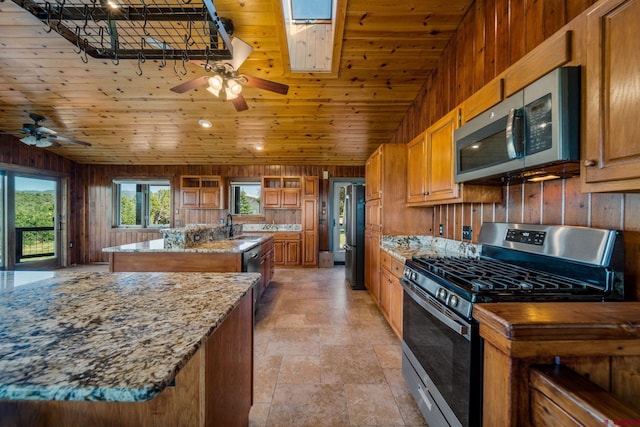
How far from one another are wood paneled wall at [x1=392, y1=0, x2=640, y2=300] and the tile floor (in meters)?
1.32

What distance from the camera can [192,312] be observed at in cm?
89

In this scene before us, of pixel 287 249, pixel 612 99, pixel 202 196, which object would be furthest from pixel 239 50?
pixel 202 196

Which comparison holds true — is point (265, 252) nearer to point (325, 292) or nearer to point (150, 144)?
point (325, 292)

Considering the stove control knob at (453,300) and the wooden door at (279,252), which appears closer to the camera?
the stove control knob at (453,300)

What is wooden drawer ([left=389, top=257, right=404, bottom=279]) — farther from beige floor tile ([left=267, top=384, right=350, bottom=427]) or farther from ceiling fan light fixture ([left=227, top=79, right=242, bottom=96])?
ceiling fan light fixture ([left=227, top=79, right=242, bottom=96])

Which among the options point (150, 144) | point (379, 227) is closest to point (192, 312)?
point (379, 227)

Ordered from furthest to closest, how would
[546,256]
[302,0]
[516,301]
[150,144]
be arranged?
1. [150,144]
2. [302,0]
3. [546,256]
4. [516,301]

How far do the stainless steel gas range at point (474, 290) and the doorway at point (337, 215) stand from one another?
426cm

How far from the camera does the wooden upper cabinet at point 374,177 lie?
3.17m

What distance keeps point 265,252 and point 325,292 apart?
111 centimetres

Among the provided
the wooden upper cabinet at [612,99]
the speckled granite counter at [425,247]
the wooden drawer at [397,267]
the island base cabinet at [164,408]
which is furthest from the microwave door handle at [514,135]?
the island base cabinet at [164,408]

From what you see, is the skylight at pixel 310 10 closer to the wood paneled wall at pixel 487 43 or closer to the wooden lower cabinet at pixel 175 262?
the wood paneled wall at pixel 487 43

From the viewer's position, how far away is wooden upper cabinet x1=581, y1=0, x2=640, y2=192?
2.76 feet

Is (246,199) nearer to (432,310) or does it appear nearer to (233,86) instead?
(233,86)
